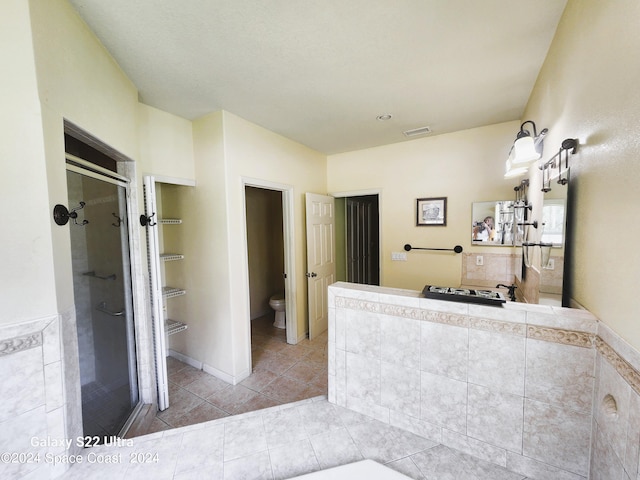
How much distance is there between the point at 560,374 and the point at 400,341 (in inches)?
22.6

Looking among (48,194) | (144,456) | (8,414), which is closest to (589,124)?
(48,194)

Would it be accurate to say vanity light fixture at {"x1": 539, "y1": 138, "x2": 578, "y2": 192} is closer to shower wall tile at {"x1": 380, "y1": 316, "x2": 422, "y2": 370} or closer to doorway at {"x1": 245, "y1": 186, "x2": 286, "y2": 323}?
shower wall tile at {"x1": 380, "y1": 316, "x2": 422, "y2": 370}

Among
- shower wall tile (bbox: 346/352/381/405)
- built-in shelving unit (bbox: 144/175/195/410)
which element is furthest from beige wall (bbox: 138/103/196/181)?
shower wall tile (bbox: 346/352/381/405)

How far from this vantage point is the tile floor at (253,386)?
201cm

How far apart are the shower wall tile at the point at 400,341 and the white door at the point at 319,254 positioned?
77.4 inches

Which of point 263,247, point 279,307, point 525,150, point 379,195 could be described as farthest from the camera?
point 263,247

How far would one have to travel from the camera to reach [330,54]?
5.02ft

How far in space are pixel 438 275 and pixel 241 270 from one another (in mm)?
2267

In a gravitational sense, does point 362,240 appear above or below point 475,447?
above

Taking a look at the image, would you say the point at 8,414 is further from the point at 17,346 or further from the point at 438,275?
the point at 438,275

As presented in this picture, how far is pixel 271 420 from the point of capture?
125cm

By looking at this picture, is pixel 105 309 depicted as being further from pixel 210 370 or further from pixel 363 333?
pixel 363 333

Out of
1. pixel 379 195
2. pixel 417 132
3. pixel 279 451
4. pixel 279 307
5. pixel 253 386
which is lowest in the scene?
pixel 253 386

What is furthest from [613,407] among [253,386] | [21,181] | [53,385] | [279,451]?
[253,386]
